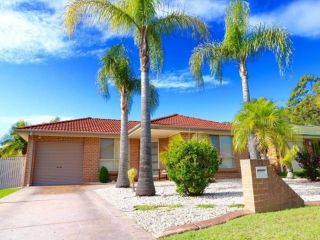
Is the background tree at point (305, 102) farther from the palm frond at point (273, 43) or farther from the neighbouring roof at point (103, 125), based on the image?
the palm frond at point (273, 43)

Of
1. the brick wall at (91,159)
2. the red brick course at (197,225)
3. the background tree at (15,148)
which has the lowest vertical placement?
the red brick course at (197,225)

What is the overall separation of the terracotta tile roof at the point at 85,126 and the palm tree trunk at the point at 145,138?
8.80 meters

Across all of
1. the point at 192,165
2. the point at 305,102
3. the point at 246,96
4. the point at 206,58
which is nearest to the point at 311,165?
the point at 246,96

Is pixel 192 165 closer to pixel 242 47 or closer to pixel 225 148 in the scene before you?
pixel 242 47

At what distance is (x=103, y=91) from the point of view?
14.9 m

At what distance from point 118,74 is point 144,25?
428 cm

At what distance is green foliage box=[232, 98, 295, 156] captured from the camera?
1080cm

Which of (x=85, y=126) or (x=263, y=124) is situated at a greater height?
(x=85, y=126)

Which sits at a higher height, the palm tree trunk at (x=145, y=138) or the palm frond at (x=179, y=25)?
the palm frond at (x=179, y=25)

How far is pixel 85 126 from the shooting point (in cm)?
1989

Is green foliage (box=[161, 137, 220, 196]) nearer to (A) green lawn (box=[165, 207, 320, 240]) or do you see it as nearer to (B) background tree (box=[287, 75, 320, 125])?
(A) green lawn (box=[165, 207, 320, 240])

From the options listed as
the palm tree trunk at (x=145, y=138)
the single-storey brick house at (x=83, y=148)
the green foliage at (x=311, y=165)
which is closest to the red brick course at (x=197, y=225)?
the palm tree trunk at (x=145, y=138)

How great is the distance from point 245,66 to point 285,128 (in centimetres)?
348

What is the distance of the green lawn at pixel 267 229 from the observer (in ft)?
14.2
